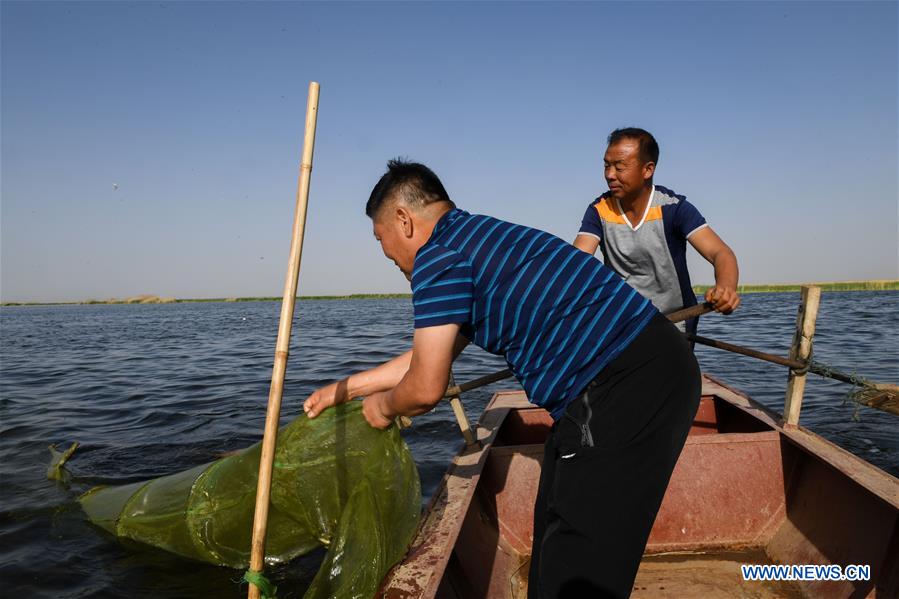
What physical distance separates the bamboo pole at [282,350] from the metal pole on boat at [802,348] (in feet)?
10.6

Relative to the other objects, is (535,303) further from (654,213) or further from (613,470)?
(654,213)

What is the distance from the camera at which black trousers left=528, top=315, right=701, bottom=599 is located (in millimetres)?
1725

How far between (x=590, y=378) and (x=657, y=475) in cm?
36

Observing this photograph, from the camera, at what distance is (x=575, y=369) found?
1.81 m

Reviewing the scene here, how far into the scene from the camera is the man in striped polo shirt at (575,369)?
1.74m

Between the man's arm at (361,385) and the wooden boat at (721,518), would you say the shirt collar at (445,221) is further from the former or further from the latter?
the wooden boat at (721,518)

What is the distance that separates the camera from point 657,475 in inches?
70.5

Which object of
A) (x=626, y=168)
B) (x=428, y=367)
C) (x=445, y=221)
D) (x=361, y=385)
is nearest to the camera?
(x=428, y=367)

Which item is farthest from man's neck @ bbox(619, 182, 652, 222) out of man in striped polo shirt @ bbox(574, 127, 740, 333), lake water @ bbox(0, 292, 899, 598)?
lake water @ bbox(0, 292, 899, 598)

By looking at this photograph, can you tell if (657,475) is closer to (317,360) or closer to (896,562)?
(896,562)

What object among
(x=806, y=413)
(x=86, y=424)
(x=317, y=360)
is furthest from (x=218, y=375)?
(x=806, y=413)

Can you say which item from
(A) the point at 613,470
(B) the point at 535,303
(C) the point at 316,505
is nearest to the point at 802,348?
(A) the point at 613,470

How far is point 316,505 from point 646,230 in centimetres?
252

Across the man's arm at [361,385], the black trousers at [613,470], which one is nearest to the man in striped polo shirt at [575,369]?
the black trousers at [613,470]
